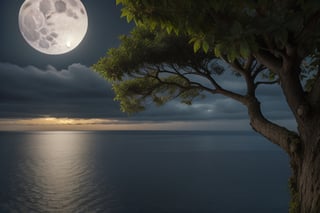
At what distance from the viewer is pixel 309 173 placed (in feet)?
22.6

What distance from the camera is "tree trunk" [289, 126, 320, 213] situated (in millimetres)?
6727

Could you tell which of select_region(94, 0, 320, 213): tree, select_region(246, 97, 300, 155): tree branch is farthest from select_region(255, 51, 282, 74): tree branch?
select_region(246, 97, 300, 155): tree branch

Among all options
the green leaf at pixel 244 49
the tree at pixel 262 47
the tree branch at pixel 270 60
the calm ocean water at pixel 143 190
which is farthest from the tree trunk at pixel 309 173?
the calm ocean water at pixel 143 190

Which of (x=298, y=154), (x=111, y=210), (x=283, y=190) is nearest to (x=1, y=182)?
(x=111, y=210)

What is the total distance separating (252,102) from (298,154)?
2.71 meters

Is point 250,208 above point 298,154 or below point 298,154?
below

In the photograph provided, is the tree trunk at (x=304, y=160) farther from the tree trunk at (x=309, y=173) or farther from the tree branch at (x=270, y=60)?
the tree branch at (x=270, y=60)

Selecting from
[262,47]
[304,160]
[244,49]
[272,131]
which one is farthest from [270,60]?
[244,49]

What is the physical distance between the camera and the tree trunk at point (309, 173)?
673cm

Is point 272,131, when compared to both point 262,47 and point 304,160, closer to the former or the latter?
point 304,160

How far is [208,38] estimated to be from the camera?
5004 mm

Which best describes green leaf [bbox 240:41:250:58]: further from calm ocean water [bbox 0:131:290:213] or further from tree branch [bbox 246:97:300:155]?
calm ocean water [bbox 0:131:290:213]

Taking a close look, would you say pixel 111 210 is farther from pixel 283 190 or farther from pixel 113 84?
pixel 113 84

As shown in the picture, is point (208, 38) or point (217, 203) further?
point (217, 203)
